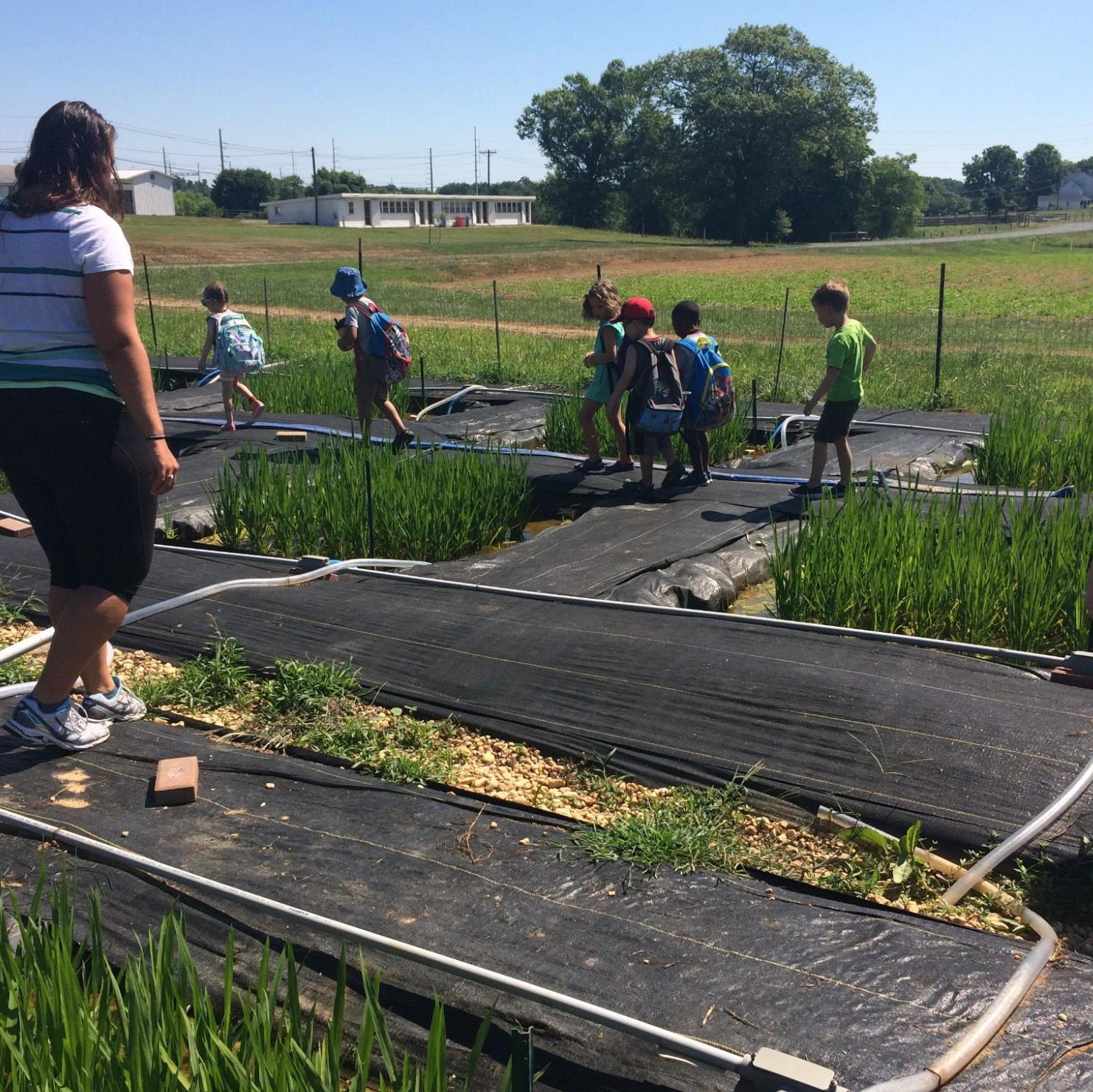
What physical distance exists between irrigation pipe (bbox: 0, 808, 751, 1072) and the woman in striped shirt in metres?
0.55

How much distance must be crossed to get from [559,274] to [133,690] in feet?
127

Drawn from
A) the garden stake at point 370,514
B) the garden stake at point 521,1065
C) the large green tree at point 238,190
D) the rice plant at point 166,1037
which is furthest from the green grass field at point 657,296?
the large green tree at point 238,190

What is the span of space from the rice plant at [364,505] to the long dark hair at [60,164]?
270cm

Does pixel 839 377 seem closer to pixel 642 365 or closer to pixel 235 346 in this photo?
pixel 642 365

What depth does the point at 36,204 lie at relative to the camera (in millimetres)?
2705

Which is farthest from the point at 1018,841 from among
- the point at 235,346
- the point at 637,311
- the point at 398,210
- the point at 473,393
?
the point at 398,210

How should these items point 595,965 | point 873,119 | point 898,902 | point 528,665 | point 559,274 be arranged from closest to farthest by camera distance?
1. point 595,965
2. point 898,902
3. point 528,665
4. point 559,274
5. point 873,119

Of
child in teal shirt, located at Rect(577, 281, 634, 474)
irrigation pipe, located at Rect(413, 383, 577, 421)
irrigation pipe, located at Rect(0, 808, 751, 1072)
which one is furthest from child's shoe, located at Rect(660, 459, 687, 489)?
irrigation pipe, located at Rect(0, 808, 751, 1072)

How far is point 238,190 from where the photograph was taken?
9144 centimetres

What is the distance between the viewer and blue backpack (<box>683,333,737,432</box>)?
6250mm

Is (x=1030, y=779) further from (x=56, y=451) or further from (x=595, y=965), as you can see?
(x=56, y=451)

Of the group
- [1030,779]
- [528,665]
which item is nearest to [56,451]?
[528,665]

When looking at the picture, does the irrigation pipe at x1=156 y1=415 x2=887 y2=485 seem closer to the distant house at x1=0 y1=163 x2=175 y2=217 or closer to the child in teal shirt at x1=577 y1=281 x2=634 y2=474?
the child in teal shirt at x1=577 y1=281 x2=634 y2=474

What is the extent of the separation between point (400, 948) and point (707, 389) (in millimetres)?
4675
